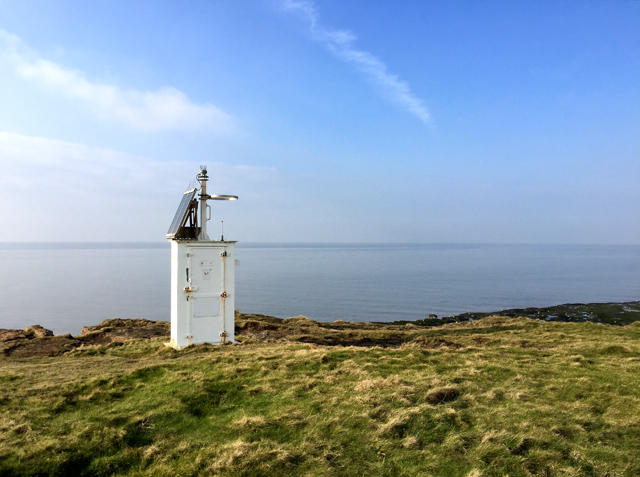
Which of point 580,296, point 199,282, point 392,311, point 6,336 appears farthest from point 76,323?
point 580,296

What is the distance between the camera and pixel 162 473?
6.12 m

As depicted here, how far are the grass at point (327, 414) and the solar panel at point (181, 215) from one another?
4.98m

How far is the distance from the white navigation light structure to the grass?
6.89 ft

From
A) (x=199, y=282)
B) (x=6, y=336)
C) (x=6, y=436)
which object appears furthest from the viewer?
(x=6, y=336)

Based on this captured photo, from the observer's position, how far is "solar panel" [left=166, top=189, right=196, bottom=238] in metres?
16.1

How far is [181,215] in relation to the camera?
53.7ft

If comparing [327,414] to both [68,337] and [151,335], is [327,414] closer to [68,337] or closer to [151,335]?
[151,335]

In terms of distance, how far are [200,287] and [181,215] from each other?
3.01 m

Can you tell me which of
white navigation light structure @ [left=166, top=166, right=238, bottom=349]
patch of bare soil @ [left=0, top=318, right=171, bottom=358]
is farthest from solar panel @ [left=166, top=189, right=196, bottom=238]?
patch of bare soil @ [left=0, top=318, right=171, bottom=358]

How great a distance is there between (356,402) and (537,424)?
11.1 ft

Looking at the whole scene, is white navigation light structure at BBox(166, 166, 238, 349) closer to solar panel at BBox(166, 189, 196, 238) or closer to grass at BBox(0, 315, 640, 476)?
solar panel at BBox(166, 189, 196, 238)

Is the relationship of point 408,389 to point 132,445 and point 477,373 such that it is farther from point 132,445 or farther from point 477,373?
point 132,445

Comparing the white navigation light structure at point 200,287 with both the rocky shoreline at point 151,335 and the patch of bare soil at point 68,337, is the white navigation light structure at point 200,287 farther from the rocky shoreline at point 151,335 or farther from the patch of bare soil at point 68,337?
the patch of bare soil at point 68,337

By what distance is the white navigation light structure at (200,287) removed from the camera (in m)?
15.4
